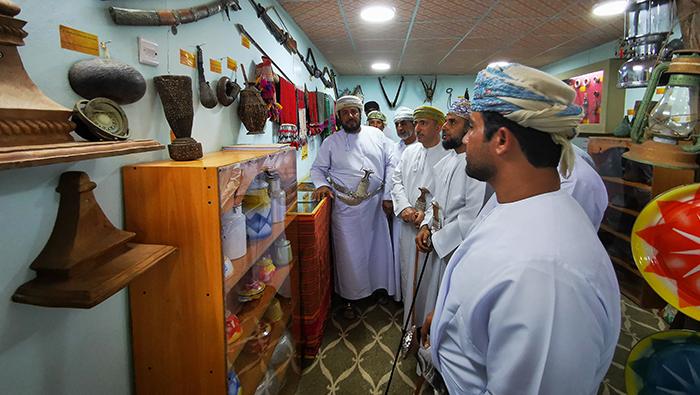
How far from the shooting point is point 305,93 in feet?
12.9

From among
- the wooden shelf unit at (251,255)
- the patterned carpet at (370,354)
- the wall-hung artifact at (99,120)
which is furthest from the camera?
the patterned carpet at (370,354)

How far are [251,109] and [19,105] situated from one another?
56.0 inches

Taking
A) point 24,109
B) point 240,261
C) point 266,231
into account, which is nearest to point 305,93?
point 266,231

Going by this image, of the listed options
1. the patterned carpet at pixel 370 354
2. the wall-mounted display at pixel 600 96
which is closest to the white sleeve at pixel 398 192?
the patterned carpet at pixel 370 354

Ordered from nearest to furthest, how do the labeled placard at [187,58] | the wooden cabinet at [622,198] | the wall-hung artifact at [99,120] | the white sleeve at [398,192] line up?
the wall-hung artifact at [99,120], the labeled placard at [187,58], the white sleeve at [398,192], the wooden cabinet at [622,198]

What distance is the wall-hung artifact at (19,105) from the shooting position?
70 cm

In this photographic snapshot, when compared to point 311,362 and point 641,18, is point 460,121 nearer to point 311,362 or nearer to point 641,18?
point 641,18

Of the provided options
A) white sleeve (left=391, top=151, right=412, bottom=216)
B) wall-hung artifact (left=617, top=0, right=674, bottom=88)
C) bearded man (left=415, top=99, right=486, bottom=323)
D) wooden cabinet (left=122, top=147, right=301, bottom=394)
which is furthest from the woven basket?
wall-hung artifact (left=617, top=0, right=674, bottom=88)

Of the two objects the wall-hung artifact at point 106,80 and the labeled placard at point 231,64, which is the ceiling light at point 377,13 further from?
the wall-hung artifact at point 106,80

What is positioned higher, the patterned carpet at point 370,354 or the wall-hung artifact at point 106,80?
the wall-hung artifact at point 106,80

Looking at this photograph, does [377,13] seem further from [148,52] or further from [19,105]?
[19,105]

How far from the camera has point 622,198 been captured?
12.0ft

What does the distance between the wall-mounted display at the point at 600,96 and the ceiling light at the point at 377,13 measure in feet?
7.65

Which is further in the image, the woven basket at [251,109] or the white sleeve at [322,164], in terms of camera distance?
the white sleeve at [322,164]
